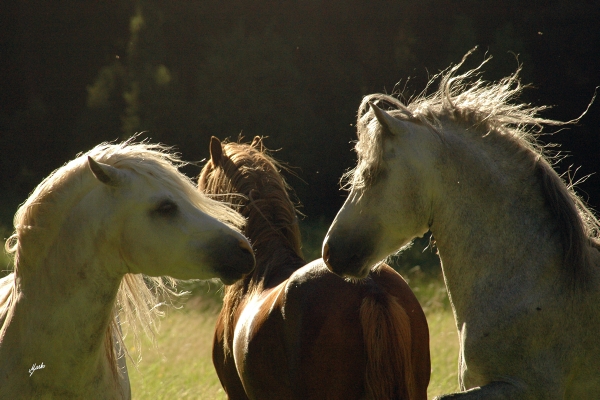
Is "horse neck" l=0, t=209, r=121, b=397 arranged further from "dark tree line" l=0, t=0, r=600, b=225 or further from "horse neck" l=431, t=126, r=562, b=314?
"dark tree line" l=0, t=0, r=600, b=225

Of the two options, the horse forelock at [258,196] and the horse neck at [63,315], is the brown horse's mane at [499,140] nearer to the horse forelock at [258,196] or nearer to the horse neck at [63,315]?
the horse neck at [63,315]

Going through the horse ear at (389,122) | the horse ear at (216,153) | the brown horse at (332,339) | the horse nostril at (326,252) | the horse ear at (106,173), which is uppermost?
the horse ear at (389,122)

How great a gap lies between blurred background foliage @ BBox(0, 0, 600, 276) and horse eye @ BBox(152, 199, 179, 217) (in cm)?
827

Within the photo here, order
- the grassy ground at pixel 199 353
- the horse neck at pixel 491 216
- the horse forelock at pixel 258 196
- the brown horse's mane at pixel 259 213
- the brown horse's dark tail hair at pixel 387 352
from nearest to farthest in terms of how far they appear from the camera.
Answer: the horse neck at pixel 491 216
the brown horse's dark tail hair at pixel 387 352
the brown horse's mane at pixel 259 213
the horse forelock at pixel 258 196
the grassy ground at pixel 199 353

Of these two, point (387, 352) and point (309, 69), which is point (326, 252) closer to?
point (387, 352)

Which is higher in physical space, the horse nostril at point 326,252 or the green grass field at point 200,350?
the horse nostril at point 326,252

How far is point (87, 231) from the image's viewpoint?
276cm

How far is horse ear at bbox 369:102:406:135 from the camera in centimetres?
269

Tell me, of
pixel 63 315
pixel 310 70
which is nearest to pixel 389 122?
pixel 63 315

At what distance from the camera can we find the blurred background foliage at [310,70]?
13.3 meters

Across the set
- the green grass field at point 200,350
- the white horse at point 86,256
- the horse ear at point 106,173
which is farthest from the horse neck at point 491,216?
the green grass field at point 200,350

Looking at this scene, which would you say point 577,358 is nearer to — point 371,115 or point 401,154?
point 401,154

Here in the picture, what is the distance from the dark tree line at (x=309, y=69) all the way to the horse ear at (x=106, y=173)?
987 cm

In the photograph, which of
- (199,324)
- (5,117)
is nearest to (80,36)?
(5,117)
